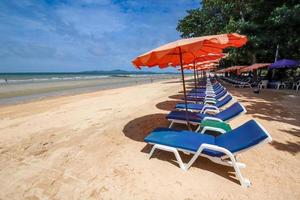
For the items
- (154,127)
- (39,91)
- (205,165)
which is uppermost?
(39,91)

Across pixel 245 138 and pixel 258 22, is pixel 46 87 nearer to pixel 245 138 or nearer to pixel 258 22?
pixel 258 22

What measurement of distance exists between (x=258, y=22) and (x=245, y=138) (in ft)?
51.3

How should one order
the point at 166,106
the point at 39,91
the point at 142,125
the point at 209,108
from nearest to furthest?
the point at 142,125
the point at 209,108
the point at 166,106
the point at 39,91

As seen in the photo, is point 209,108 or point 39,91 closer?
point 209,108

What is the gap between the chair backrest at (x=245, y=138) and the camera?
275 cm

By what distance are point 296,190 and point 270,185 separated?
0.33 metres

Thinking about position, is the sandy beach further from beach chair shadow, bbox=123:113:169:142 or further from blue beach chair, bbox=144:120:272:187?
blue beach chair, bbox=144:120:272:187

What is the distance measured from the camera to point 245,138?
3.05 metres

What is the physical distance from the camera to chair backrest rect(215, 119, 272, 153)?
9.03ft

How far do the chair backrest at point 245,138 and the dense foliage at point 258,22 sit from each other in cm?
1253

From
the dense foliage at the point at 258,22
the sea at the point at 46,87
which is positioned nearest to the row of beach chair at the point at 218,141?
the dense foliage at the point at 258,22

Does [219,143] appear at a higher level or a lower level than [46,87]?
lower

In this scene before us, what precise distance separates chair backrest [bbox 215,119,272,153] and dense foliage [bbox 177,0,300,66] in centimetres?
1253

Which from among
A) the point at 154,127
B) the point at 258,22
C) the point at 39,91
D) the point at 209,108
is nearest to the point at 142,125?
the point at 154,127
